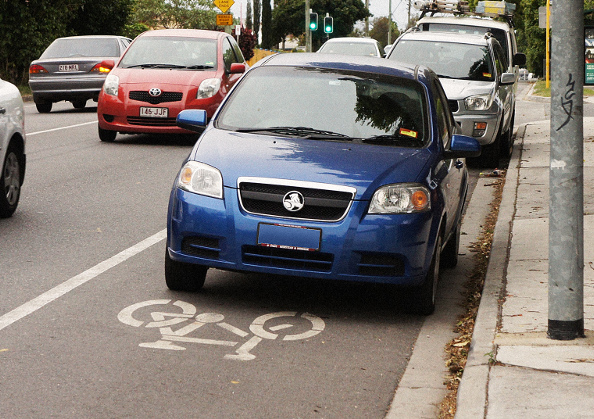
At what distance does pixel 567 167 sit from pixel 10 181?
5.50 m

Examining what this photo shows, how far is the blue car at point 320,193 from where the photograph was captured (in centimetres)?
599

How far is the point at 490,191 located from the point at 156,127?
5570mm

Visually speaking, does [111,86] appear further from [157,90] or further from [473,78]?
[473,78]

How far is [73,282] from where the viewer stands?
6.82 meters

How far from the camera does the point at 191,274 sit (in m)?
6.59

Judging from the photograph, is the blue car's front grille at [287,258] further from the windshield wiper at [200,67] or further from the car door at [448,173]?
the windshield wiper at [200,67]

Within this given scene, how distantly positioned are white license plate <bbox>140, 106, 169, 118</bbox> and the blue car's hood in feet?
28.1

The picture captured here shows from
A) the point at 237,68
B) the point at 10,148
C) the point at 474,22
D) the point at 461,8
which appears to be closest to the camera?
the point at 10,148

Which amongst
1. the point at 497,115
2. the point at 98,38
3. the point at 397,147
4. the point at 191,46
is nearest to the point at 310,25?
the point at 98,38

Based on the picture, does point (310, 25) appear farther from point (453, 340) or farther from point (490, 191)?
point (453, 340)

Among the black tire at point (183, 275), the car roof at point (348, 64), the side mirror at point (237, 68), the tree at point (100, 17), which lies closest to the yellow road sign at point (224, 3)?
the tree at point (100, 17)

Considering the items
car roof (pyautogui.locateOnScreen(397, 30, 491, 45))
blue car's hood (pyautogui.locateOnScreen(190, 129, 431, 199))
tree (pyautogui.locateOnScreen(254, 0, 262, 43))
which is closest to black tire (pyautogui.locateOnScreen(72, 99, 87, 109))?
car roof (pyautogui.locateOnScreen(397, 30, 491, 45))

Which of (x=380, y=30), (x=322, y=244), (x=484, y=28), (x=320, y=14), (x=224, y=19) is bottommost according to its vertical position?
(x=380, y=30)

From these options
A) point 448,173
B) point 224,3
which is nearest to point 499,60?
point 448,173
